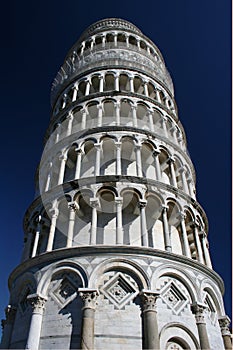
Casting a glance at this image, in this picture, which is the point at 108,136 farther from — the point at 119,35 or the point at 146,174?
the point at 119,35

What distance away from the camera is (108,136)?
16891 mm

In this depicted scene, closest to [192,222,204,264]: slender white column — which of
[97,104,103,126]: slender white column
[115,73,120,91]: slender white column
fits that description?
[97,104,103,126]: slender white column

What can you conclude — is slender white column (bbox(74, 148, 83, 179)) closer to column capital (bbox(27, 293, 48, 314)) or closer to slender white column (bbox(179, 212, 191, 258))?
slender white column (bbox(179, 212, 191, 258))

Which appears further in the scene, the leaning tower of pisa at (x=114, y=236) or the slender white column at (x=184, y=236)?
the slender white column at (x=184, y=236)

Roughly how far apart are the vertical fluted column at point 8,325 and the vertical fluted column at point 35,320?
1854 millimetres

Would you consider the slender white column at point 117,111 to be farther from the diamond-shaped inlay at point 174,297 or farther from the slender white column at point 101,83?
the diamond-shaped inlay at point 174,297

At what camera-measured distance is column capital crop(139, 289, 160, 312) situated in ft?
36.2

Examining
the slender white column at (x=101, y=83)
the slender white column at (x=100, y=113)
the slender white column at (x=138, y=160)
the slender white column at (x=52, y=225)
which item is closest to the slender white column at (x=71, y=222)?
the slender white column at (x=52, y=225)

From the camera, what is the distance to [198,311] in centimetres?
1199

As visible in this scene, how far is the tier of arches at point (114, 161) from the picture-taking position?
16531mm

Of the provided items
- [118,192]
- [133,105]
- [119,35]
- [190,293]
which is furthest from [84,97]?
[190,293]

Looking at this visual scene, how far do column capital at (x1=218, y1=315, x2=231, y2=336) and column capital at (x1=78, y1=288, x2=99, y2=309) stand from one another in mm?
6029

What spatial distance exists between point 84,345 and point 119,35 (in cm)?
2429

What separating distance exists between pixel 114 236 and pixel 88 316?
390 centimetres
